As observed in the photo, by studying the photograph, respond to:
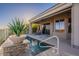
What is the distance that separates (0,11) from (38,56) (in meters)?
2.78

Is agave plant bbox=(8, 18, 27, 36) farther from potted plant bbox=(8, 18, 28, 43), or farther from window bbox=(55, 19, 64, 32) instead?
window bbox=(55, 19, 64, 32)

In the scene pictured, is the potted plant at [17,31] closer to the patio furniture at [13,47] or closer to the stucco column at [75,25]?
the patio furniture at [13,47]

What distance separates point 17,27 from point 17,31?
20cm

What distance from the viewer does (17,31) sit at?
8227 mm

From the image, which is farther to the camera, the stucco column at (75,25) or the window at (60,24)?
the window at (60,24)

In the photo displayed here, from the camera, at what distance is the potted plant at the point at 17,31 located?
8124mm

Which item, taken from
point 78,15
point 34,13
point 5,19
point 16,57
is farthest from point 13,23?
point 78,15

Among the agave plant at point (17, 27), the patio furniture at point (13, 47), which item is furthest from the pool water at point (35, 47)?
the agave plant at point (17, 27)

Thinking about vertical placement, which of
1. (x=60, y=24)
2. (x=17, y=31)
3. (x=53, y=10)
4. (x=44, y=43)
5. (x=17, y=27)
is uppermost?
(x=53, y=10)

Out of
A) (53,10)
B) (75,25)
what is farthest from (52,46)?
(53,10)

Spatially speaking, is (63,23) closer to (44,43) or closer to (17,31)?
(44,43)

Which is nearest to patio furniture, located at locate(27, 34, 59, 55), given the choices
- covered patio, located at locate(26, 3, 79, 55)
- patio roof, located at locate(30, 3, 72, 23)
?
covered patio, located at locate(26, 3, 79, 55)

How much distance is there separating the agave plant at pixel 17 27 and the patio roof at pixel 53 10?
1.71 ft

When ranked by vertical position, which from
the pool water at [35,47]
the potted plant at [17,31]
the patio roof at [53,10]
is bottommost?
the pool water at [35,47]
